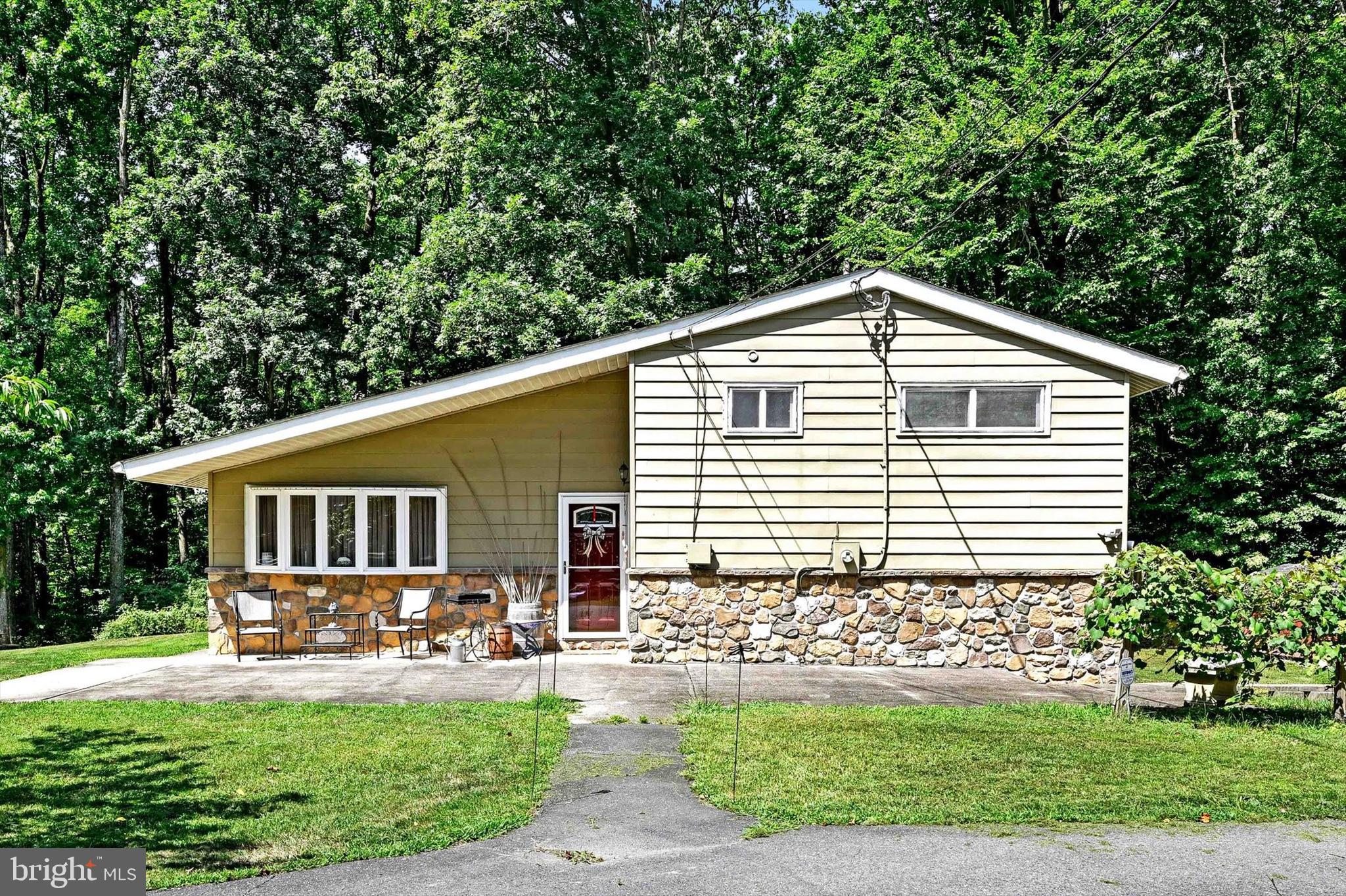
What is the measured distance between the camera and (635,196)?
59.3 ft

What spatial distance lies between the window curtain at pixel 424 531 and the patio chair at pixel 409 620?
40cm

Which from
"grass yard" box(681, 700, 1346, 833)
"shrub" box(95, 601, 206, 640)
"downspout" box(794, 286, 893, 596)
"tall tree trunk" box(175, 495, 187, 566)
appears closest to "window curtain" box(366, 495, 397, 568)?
"downspout" box(794, 286, 893, 596)

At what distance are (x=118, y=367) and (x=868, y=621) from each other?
17.3 meters

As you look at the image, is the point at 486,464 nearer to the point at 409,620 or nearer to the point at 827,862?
the point at 409,620

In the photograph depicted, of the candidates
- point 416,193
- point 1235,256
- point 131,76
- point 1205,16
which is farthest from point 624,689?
point 131,76

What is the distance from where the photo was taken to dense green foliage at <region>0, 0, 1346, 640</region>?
51.8 feet

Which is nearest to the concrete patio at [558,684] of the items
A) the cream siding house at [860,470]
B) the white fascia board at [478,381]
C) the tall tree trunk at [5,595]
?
the cream siding house at [860,470]

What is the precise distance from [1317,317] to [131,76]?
22.4m

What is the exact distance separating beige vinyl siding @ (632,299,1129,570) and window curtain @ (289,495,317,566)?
13.1 feet

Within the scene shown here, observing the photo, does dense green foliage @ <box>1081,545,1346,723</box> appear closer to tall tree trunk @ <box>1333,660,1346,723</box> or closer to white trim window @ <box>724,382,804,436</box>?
tall tree trunk @ <box>1333,660,1346,723</box>

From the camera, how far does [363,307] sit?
18500mm

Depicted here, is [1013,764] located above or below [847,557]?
below

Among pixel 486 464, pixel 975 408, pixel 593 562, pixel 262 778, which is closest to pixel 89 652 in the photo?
pixel 486 464

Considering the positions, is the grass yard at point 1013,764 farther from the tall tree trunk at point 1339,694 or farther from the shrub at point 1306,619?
the shrub at point 1306,619
